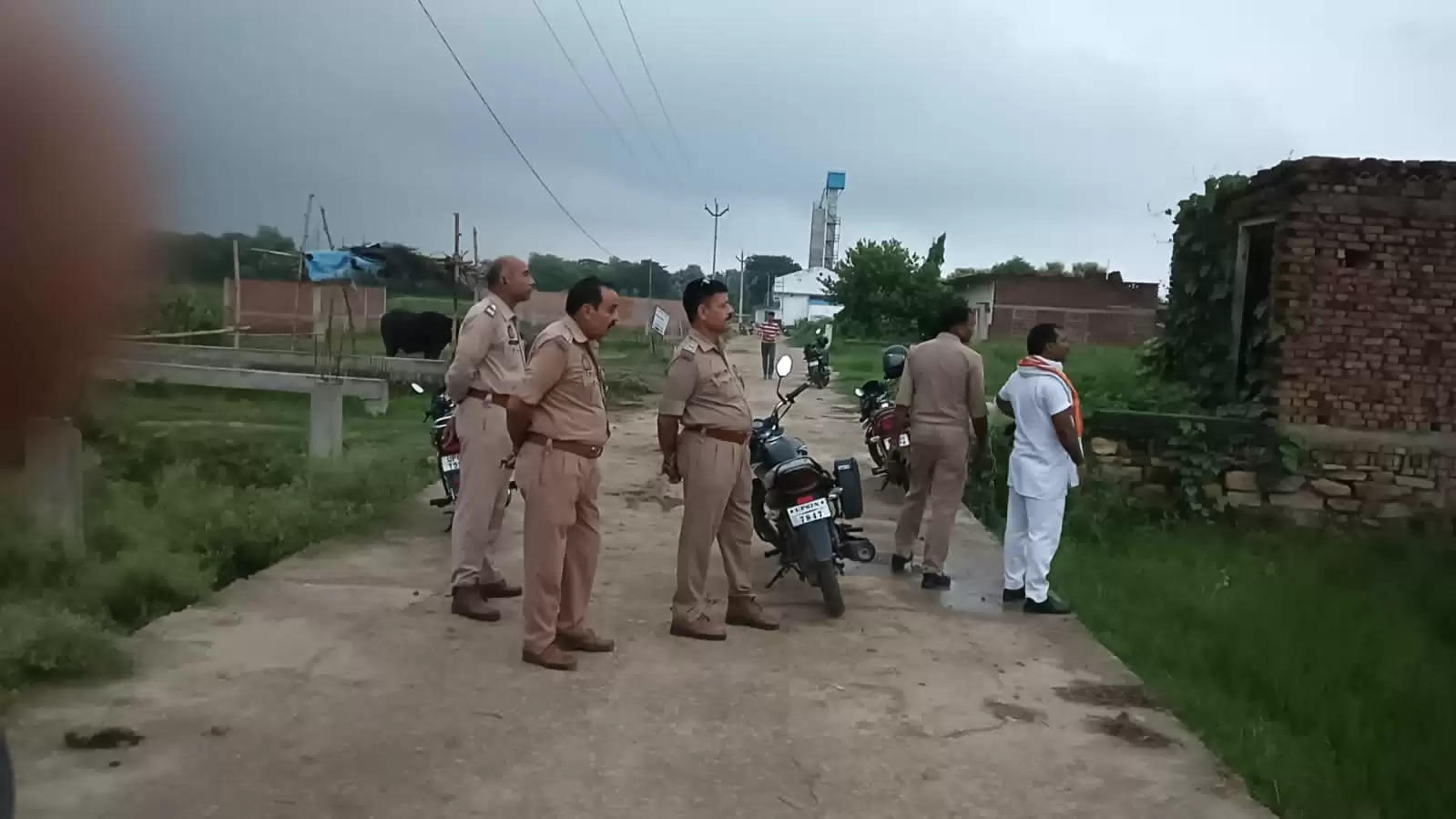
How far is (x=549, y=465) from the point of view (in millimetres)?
5203

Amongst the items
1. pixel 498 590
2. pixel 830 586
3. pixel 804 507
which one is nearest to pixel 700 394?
pixel 804 507

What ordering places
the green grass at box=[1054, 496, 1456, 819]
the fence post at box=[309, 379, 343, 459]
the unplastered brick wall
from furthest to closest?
the fence post at box=[309, 379, 343, 459], the unplastered brick wall, the green grass at box=[1054, 496, 1456, 819]

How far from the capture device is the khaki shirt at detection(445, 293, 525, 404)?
19.6ft

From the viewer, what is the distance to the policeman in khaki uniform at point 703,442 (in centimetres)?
582

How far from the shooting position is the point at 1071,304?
1821 inches

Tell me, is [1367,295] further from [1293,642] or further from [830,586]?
[830,586]

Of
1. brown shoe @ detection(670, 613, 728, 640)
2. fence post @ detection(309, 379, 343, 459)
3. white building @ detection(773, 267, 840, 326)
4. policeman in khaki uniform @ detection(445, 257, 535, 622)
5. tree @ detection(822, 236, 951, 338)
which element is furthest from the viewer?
white building @ detection(773, 267, 840, 326)

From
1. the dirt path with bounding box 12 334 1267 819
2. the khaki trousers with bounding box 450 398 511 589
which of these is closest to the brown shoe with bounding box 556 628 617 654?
the dirt path with bounding box 12 334 1267 819

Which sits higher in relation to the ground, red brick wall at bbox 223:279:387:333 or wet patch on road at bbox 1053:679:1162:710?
red brick wall at bbox 223:279:387:333

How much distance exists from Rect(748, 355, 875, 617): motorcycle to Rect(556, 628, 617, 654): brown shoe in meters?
1.33

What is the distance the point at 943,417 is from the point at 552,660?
2927 mm

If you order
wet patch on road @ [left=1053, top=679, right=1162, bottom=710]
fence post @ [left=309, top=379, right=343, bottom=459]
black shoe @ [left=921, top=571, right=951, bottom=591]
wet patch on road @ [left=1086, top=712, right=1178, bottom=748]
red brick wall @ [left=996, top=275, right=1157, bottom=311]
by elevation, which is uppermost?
red brick wall @ [left=996, top=275, right=1157, bottom=311]

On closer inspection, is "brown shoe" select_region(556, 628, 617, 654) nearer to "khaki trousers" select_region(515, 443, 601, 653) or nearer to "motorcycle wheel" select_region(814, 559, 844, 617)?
"khaki trousers" select_region(515, 443, 601, 653)

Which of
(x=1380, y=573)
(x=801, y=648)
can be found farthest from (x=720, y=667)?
(x=1380, y=573)
